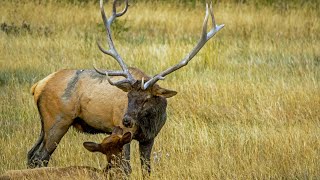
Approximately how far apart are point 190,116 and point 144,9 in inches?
435

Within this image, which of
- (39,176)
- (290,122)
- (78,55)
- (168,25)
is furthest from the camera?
(168,25)

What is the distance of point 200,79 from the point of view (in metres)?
12.9

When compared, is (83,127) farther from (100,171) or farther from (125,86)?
(100,171)

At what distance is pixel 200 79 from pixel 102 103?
463 cm

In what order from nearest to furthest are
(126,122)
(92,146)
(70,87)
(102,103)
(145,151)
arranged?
(92,146)
(126,122)
(145,151)
(102,103)
(70,87)

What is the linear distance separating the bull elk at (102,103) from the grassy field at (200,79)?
28 cm

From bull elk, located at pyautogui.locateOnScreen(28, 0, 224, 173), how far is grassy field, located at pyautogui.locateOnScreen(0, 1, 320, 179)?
277 millimetres

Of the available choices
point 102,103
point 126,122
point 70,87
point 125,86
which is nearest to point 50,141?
point 70,87

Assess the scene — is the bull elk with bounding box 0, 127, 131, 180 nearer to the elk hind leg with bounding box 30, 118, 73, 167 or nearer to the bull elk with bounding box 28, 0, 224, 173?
the bull elk with bounding box 28, 0, 224, 173

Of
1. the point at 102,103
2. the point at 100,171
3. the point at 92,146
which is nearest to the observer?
the point at 92,146

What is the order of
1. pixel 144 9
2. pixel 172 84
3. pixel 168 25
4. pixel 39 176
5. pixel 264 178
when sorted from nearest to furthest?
pixel 39 176 → pixel 264 178 → pixel 172 84 → pixel 168 25 → pixel 144 9

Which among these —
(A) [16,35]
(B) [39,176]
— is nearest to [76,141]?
(B) [39,176]

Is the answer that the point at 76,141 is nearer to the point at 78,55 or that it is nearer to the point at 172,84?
the point at 172,84

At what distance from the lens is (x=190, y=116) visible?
10773 millimetres
